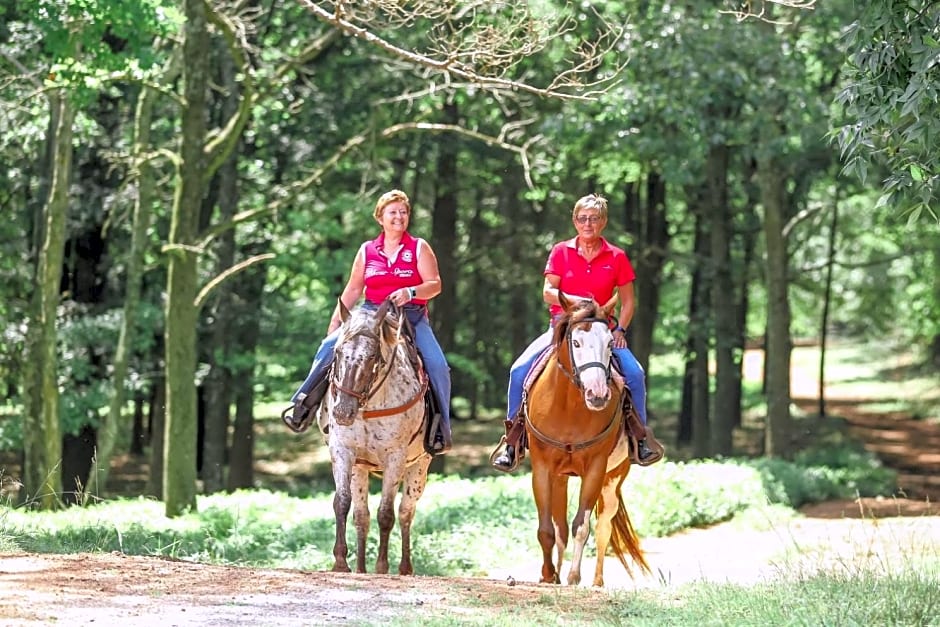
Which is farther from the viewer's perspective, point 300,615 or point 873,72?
point 873,72

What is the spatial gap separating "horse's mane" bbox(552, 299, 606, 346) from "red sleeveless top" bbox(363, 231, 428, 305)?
1.30m

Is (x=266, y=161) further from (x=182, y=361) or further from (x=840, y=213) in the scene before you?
(x=840, y=213)

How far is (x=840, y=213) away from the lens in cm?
3956

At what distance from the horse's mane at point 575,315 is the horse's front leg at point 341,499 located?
1.91m

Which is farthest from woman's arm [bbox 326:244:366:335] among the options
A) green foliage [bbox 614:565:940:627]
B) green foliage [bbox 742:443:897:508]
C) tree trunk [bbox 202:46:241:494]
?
tree trunk [bbox 202:46:241:494]

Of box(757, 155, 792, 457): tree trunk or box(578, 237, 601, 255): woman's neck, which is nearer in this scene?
box(578, 237, 601, 255): woman's neck

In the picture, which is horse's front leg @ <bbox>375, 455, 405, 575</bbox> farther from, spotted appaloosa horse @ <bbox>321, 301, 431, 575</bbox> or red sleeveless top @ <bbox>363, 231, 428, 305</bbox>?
red sleeveless top @ <bbox>363, 231, 428, 305</bbox>

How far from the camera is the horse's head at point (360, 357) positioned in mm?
9875

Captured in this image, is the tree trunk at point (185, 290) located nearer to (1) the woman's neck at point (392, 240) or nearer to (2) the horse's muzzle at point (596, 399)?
(1) the woman's neck at point (392, 240)

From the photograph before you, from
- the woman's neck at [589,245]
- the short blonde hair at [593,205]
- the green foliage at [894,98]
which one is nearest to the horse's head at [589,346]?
the woman's neck at [589,245]

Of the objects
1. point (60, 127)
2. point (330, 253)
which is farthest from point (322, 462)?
point (60, 127)

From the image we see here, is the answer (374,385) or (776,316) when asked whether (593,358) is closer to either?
(374,385)

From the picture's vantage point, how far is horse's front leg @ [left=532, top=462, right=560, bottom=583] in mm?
10391

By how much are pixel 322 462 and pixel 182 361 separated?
54.9 feet
